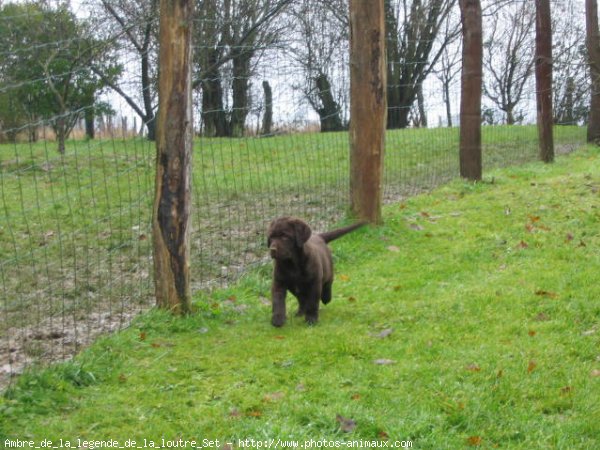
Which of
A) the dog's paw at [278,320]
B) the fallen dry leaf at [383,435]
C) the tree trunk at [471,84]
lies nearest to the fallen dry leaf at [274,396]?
the fallen dry leaf at [383,435]

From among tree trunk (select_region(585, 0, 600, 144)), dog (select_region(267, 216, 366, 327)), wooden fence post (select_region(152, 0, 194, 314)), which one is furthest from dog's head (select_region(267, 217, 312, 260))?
tree trunk (select_region(585, 0, 600, 144))

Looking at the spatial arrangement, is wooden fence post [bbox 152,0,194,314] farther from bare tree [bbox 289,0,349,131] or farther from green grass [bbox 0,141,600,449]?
bare tree [bbox 289,0,349,131]

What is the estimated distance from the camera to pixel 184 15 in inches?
279

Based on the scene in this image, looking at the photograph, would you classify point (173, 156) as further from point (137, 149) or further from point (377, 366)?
point (137, 149)

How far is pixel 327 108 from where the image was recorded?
39.1 ft

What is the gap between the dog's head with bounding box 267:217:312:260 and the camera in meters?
6.96

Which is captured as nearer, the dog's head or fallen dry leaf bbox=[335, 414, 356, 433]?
fallen dry leaf bbox=[335, 414, 356, 433]

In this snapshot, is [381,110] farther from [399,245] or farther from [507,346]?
[507,346]

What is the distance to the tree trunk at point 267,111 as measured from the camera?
32.2 feet

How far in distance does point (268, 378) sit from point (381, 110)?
580 centimetres

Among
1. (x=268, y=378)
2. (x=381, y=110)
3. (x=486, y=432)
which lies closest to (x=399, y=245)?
(x=381, y=110)

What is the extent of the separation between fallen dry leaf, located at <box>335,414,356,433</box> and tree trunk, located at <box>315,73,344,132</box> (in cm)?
736

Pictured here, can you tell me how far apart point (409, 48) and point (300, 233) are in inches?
733

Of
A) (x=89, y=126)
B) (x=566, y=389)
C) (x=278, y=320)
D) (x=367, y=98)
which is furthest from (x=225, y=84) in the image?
(x=566, y=389)
